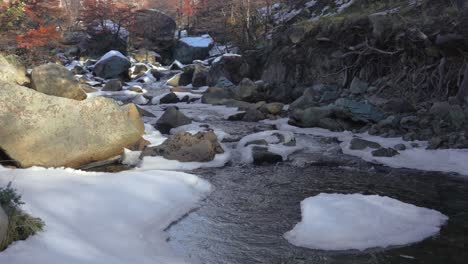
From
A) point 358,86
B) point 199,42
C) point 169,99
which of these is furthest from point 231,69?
point 199,42

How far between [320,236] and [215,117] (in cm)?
1041

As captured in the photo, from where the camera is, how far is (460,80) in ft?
38.1

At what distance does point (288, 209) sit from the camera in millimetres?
6328

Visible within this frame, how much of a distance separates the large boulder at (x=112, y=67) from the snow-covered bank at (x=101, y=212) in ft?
73.5

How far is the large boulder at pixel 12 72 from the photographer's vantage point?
14656 millimetres

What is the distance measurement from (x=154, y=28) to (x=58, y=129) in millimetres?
32398

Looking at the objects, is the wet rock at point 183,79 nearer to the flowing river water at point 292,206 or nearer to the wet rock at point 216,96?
the wet rock at point 216,96

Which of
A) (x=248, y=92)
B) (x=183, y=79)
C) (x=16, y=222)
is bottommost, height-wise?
(x=183, y=79)

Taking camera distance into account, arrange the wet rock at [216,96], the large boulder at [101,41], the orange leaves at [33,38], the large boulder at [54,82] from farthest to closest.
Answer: the large boulder at [101,41], the orange leaves at [33,38], the wet rock at [216,96], the large boulder at [54,82]

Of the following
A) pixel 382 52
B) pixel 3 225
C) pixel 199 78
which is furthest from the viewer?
pixel 199 78

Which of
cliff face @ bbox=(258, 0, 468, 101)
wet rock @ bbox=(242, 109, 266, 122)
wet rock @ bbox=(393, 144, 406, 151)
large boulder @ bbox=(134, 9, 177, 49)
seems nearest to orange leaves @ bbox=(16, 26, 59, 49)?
cliff face @ bbox=(258, 0, 468, 101)

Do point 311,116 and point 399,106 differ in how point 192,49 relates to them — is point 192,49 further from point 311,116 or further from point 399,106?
point 399,106

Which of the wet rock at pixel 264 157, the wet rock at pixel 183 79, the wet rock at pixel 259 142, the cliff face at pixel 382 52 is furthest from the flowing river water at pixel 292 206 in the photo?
the wet rock at pixel 183 79

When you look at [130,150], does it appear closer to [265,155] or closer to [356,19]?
[265,155]
